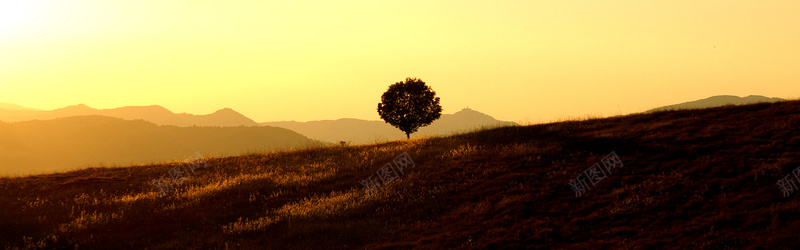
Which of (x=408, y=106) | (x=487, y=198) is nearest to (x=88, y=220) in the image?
(x=487, y=198)

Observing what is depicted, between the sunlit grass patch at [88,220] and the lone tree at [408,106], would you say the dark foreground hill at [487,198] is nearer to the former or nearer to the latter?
the sunlit grass patch at [88,220]

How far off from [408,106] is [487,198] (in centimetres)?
2711

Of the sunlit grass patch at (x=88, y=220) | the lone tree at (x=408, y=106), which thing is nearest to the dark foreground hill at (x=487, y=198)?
the sunlit grass patch at (x=88, y=220)

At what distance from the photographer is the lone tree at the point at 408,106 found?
4662 centimetres

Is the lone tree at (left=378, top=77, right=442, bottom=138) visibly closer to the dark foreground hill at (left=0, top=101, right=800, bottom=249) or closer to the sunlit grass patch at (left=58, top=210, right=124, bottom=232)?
the dark foreground hill at (left=0, top=101, right=800, bottom=249)

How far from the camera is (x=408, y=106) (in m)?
46.6

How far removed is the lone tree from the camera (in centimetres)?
4662

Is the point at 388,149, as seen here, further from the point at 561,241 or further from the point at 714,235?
the point at 714,235

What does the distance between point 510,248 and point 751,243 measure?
5442 millimetres

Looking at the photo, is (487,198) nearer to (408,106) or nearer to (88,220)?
(88,220)

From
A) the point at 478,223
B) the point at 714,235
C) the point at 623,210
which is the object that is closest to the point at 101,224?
the point at 478,223

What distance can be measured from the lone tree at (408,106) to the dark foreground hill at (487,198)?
606 inches

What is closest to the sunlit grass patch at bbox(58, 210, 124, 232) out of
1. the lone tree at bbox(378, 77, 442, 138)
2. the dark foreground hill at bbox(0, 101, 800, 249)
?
the dark foreground hill at bbox(0, 101, 800, 249)

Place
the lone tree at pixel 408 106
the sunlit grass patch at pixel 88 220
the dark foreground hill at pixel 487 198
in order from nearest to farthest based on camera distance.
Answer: the dark foreground hill at pixel 487 198 < the sunlit grass patch at pixel 88 220 < the lone tree at pixel 408 106
